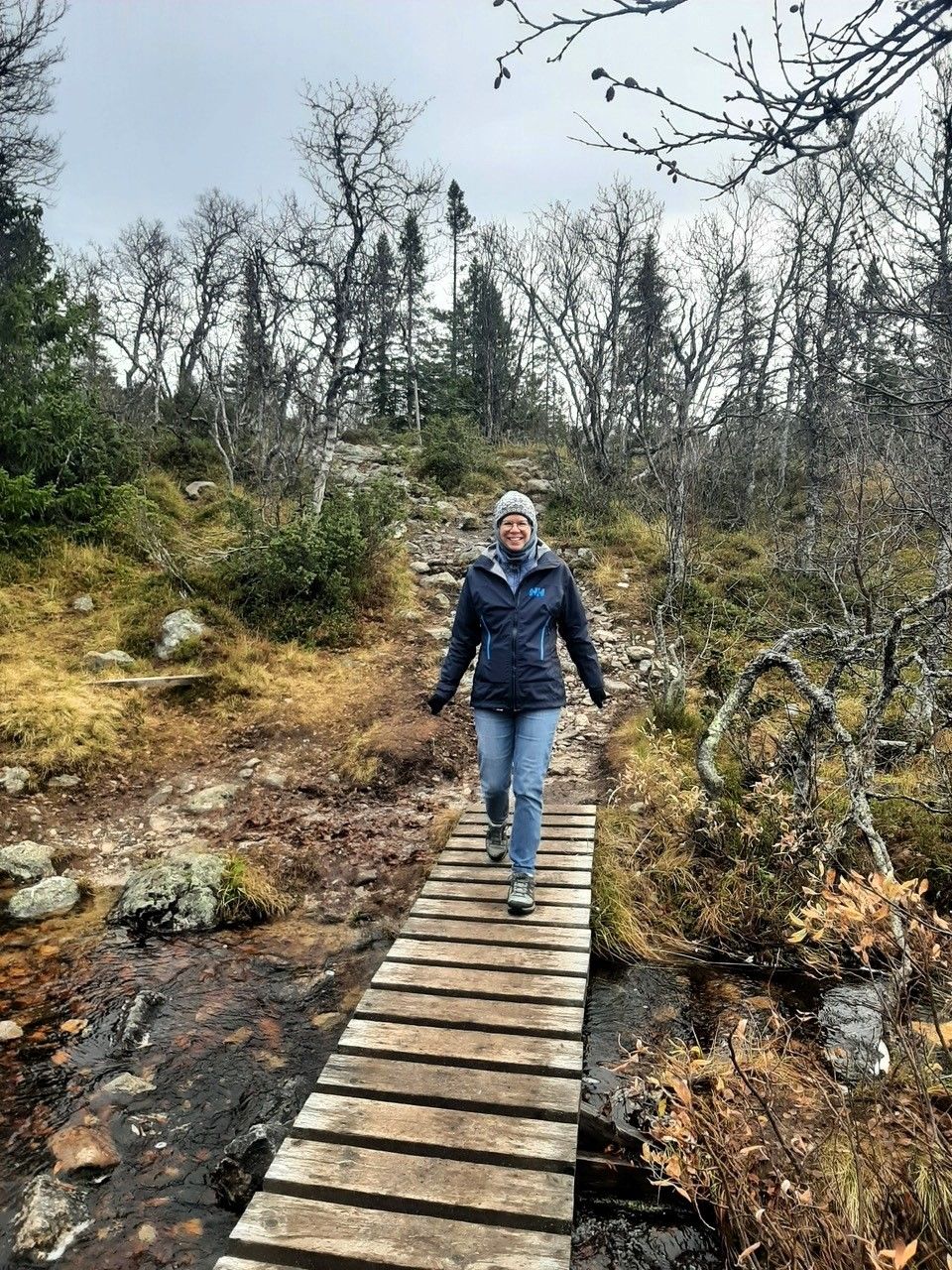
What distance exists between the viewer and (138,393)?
60.4ft

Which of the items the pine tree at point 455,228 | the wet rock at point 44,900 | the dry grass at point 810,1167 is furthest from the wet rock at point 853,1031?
the pine tree at point 455,228

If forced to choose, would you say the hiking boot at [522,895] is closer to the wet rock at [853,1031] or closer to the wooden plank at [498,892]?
the wooden plank at [498,892]

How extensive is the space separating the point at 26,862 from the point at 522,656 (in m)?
4.17

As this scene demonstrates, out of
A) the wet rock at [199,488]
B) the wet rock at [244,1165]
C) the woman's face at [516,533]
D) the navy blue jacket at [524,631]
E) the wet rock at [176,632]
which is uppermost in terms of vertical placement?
the wet rock at [199,488]

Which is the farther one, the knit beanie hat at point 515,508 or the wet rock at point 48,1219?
the knit beanie hat at point 515,508

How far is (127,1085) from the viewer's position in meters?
3.50

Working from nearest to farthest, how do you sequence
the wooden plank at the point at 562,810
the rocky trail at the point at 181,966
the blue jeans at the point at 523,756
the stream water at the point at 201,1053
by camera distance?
the stream water at the point at 201,1053, the rocky trail at the point at 181,966, the blue jeans at the point at 523,756, the wooden plank at the point at 562,810

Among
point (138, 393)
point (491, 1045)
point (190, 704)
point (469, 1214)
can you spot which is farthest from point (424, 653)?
point (138, 393)

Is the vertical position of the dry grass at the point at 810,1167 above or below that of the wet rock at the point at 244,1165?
above

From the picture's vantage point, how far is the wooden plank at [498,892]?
4.37m

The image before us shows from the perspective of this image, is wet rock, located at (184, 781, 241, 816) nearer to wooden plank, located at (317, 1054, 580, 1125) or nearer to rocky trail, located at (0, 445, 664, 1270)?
rocky trail, located at (0, 445, 664, 1270)

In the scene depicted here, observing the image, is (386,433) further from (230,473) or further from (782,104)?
(782,104)

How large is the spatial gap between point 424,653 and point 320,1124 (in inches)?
291

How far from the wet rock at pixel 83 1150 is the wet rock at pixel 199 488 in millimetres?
12219
